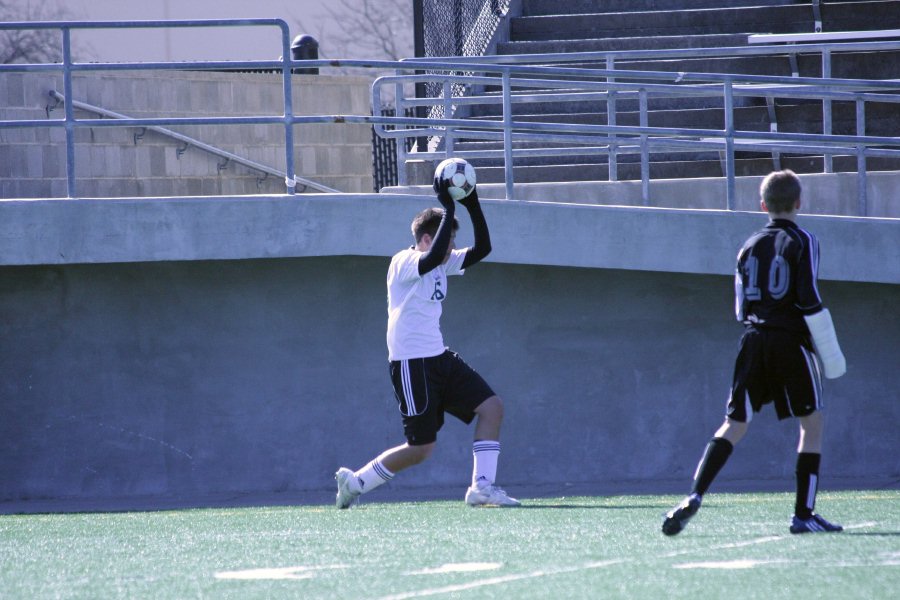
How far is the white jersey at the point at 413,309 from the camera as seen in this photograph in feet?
25.9

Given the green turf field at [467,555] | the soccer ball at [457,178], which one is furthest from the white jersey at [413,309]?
the green turf field at [467,555]

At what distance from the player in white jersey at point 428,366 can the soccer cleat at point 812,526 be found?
2.19 m

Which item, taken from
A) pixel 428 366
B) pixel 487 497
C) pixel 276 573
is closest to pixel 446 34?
pixel 428 366

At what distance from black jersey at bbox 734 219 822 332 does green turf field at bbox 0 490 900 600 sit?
983 mm

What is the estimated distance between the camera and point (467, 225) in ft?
32.9

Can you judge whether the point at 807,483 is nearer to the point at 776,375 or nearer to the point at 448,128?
the point at 776,375

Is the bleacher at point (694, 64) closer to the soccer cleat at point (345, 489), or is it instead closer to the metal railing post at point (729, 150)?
the metal railing post at point (729, 150)

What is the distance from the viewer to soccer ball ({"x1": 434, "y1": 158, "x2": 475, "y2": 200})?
761cm

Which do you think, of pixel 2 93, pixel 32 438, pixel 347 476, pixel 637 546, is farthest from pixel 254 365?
pixel 637 546

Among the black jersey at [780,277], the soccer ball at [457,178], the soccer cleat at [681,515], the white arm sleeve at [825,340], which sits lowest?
the soccer cleat at [681,515]

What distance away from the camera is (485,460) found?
8141 millimetres

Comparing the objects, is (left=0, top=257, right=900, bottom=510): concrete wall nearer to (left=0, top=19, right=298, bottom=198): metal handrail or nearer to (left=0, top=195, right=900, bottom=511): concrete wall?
(left=0, top=195, right=900, bottom=511): concrete wall

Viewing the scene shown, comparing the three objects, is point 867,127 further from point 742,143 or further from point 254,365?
point 254,365

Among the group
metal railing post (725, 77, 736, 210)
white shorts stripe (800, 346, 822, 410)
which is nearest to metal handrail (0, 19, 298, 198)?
metal railing post (725, 77, 736, 210)
